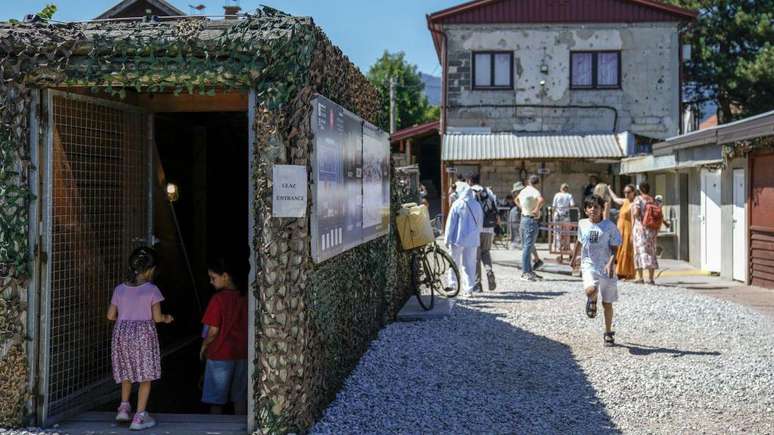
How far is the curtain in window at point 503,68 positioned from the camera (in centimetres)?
2745

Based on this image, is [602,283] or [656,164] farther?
[656,164]

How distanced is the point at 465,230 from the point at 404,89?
4450 cm

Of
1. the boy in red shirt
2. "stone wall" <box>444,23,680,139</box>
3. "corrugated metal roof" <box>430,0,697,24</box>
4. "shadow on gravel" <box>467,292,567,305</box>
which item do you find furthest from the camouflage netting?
"corrugated metal roof" <box>430,0,697,24</box>

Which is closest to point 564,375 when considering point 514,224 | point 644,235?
point 644,235

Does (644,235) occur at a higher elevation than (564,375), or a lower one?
higher

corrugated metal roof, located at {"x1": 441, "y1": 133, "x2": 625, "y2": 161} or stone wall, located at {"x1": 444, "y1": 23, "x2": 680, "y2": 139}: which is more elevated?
stone wall, located at {"x1": 444, "y1": 23, "x2": 680, "y2": 139}

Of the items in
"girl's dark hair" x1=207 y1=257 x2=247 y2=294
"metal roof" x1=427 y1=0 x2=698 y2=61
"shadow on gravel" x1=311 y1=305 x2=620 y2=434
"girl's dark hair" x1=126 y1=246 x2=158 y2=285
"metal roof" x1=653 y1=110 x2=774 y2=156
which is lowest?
"shadow on gravel" x1=311 y1=305 x2=620 y2=434

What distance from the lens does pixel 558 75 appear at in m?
27.4

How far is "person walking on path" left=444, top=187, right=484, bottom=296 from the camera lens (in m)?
12.5

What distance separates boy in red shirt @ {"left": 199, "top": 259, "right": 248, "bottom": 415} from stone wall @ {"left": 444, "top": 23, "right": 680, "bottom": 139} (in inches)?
860

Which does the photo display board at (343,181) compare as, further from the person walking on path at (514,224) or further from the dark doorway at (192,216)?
the person walking on path at (514,224)

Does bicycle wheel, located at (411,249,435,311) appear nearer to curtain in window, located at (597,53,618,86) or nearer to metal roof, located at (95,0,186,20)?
metal roof, located at (95,0,186,20)

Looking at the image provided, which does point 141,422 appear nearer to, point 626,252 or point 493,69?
point 626,252

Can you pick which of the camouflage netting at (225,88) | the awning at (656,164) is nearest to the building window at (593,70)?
the awning at (656,164)
